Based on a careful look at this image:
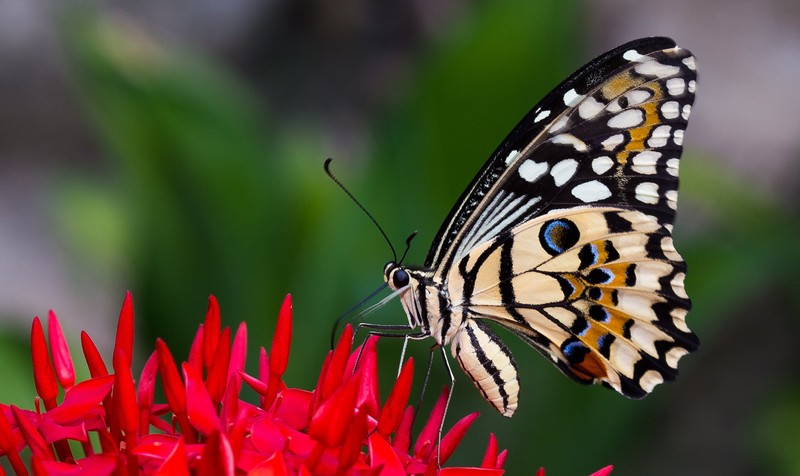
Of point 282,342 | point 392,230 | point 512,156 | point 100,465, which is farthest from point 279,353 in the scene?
point 392,230

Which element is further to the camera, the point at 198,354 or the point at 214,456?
the point at 198,354

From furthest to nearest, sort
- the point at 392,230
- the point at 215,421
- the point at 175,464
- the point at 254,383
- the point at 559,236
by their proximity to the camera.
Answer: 1. the point at 392,230
2. the point at 559,236
3. the point at 254,383
4. the point at 215,421
5. the point at 175,464

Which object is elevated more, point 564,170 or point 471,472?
point 564,170

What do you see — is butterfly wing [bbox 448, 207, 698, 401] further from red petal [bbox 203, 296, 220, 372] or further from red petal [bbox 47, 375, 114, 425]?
red petal [bbox 47, 375, 114, 425]

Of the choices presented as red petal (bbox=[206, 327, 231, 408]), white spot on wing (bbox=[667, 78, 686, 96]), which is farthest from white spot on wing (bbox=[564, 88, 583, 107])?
red petal (bbox=[206, 327, 231, 408])

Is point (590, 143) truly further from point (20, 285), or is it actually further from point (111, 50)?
point (20, 285)

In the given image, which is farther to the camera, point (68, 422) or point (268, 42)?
point (268, 42)

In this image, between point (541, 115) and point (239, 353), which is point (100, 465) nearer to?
point (239, 353)

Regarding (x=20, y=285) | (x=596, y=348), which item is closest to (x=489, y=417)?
(x=596, y=348)
